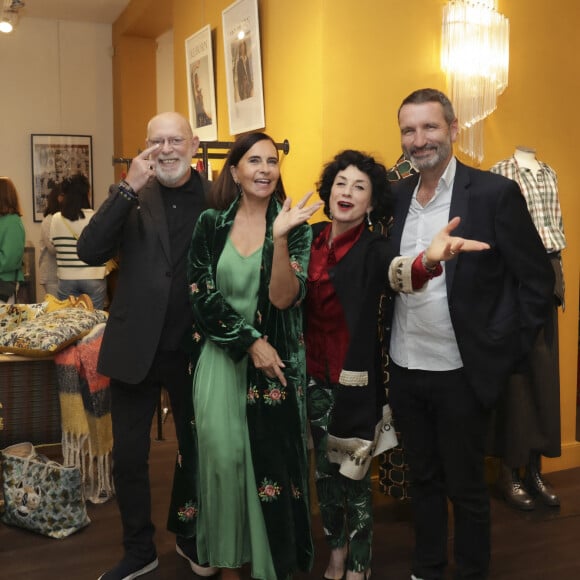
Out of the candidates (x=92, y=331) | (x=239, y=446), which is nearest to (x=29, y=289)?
(x=92, y=331)

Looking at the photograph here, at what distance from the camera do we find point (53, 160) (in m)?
7.91

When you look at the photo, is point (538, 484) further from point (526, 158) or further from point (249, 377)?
point (249, 377)

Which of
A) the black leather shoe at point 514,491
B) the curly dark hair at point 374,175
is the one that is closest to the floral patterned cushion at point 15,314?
the curly dark hair at point 374,175

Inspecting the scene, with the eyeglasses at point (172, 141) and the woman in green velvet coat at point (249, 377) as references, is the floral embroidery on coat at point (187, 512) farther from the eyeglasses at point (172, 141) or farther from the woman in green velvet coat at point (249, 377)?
the eyeglasses at point (172, 141)

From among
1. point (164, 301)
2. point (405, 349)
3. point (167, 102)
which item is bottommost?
point (405, 349)

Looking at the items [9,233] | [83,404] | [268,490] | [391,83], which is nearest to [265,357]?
[268,490]

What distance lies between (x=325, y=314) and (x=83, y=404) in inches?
58.4

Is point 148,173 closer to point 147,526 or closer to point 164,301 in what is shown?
point 164,301

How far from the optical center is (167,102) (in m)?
7.91

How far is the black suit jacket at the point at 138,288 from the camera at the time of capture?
8.15ft

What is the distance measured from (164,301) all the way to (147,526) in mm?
863

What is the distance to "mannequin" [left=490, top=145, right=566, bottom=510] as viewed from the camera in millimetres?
3375

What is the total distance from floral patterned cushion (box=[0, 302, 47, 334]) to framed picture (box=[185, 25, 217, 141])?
182 centimetres

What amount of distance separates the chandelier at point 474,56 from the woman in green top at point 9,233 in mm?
3586
